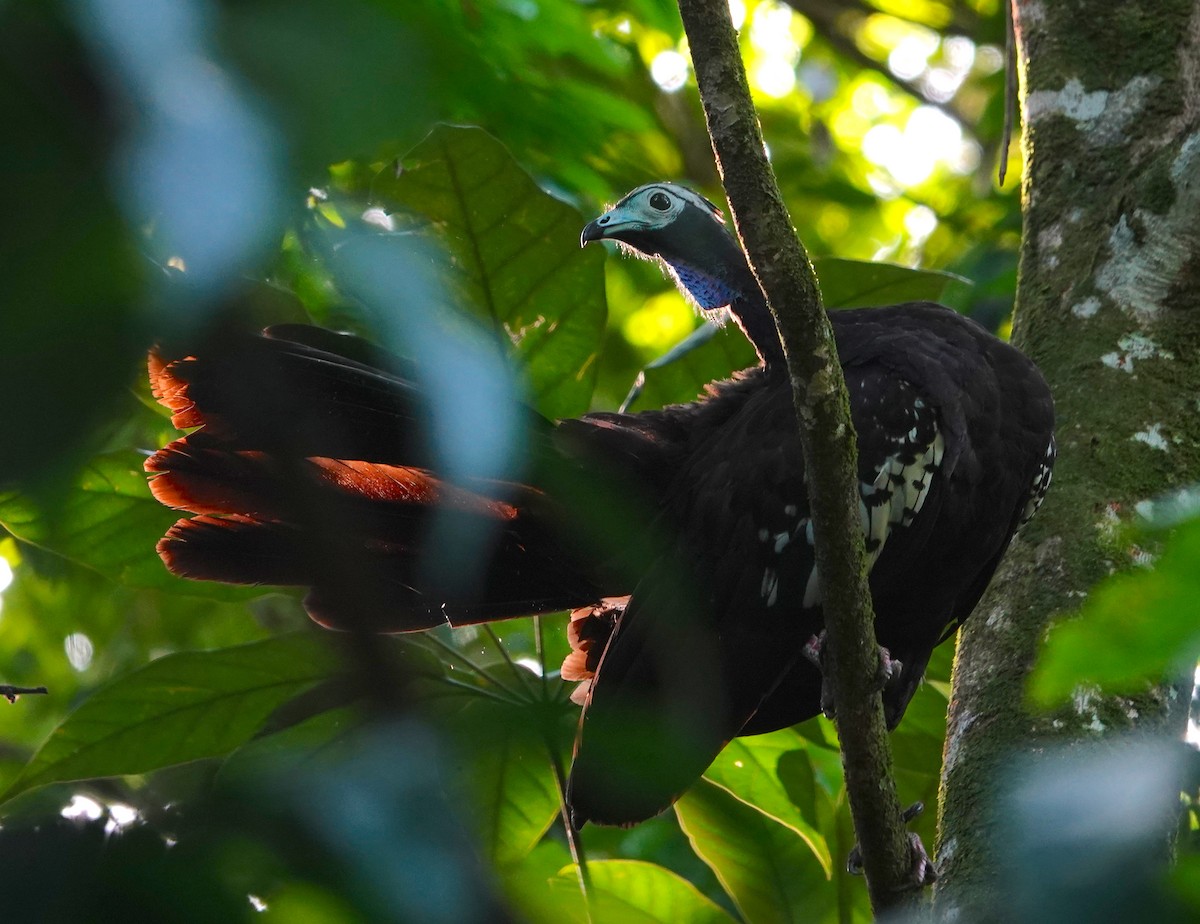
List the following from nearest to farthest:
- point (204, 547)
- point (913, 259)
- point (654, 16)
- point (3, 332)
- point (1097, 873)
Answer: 1. point (3, 332)
2. point (1097, 873)
3. point (654, 16)
4. point (204, 547)
5. point (913, 259)

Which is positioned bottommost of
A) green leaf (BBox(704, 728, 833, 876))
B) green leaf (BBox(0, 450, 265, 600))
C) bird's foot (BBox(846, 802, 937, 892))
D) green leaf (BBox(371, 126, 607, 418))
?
bird's foot (BBox(846, 802, 937, 892))

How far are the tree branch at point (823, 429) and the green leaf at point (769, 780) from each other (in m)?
0.61

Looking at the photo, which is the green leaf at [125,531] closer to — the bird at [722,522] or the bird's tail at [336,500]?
the bird at [722,522]

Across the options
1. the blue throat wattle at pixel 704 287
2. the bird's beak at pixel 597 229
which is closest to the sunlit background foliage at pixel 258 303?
the bird's beak at pixel 597 229

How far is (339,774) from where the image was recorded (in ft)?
2.42

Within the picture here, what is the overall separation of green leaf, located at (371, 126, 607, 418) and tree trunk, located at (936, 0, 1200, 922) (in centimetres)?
106

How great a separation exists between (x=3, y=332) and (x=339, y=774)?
0.33m

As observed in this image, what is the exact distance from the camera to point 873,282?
3.21 m

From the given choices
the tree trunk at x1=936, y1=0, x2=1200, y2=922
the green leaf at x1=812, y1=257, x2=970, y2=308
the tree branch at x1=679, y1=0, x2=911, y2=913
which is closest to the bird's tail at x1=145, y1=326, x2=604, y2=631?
the tree branch at x1=679, y1=0, x2=911, y2=913

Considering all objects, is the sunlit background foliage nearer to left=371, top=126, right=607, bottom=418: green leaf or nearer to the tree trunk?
left=371, top=126, right=607, bottom=418: green leaf

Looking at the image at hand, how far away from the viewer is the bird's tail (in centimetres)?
63

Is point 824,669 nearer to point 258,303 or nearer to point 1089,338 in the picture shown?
point 1089,338

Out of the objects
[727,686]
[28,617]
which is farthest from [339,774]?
[28,617]

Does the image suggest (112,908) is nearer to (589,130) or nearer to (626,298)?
(589,130)
